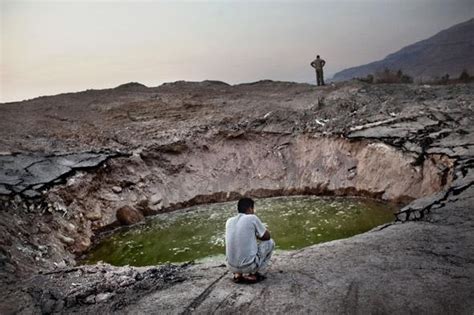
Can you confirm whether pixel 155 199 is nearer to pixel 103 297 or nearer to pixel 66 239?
pixel 66 239

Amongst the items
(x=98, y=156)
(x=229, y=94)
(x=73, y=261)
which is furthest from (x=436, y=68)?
(x=73, y=261)

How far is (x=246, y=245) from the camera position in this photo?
17.2 feet

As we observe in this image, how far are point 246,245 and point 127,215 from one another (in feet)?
22.6

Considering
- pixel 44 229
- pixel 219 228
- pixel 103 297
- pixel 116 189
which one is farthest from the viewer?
pixel 116 189

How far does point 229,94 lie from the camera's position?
55.6 feet

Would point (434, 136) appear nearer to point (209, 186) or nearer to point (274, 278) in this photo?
point (209, 186)

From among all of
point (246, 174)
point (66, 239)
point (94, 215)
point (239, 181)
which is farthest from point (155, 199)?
point (66, 239)


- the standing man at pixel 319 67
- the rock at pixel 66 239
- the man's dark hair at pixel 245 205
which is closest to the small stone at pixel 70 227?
the rock at pixel 66 239

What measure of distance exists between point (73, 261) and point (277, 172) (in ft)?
21.0

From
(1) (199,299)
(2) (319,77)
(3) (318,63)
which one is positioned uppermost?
(3) (318,63)

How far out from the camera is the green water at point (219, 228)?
8.94 m

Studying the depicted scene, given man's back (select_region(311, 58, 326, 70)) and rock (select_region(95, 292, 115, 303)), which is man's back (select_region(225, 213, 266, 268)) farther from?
man's back (select_region(311, 58, 326, 70))

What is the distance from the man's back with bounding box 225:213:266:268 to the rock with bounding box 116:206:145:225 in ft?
21.9

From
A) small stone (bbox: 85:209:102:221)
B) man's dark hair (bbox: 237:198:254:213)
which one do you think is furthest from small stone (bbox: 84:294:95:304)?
small stone (bbox: 85:209:102:221)
